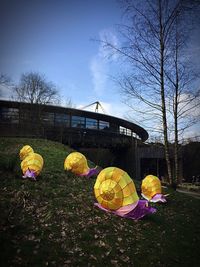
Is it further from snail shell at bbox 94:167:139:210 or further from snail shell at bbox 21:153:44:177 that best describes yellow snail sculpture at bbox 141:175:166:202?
snail shell at bbox 21:153:44:177

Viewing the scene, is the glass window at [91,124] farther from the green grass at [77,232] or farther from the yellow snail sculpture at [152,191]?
the green grass at [77,232]

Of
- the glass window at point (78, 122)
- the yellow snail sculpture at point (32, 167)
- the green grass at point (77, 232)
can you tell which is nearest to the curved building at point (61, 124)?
the glass window at point (78, 122)

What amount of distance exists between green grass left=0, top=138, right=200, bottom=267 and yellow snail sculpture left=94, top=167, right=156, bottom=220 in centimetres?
26

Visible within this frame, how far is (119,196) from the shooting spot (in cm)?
650

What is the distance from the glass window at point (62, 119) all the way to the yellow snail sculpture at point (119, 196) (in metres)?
24.8

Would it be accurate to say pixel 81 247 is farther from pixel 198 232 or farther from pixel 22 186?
pixel 198 232

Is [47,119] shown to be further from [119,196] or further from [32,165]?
[119,196]

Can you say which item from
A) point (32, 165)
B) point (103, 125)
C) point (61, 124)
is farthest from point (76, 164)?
point (103, 125)

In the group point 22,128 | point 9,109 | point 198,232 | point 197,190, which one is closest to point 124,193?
point 198,232

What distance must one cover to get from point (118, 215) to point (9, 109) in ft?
101

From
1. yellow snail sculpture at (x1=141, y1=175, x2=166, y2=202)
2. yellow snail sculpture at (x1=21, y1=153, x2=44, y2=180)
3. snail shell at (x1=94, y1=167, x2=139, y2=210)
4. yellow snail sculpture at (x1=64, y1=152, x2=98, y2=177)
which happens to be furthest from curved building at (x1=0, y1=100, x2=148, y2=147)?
snail shell at (x1=94, y1=167, x2=139, y2=210)

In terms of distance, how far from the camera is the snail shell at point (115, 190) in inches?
256

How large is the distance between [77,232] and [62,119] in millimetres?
27660

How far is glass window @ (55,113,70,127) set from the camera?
103 ft
